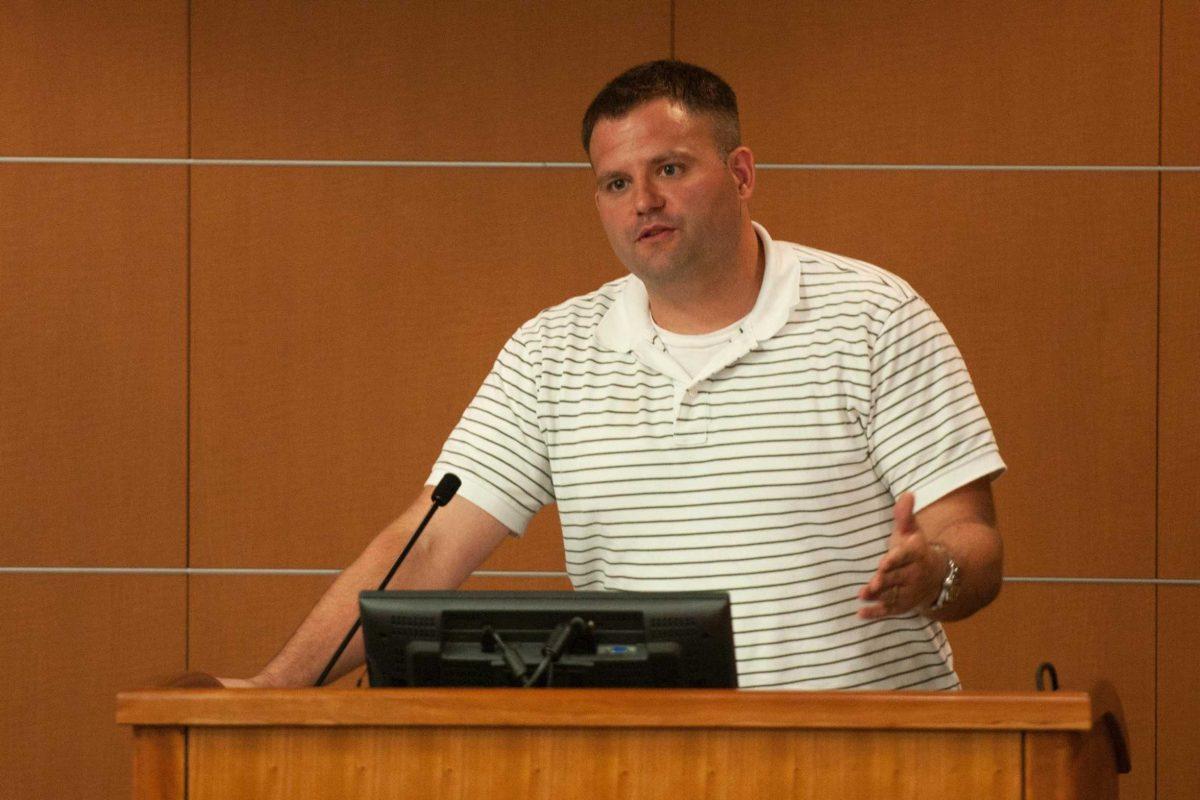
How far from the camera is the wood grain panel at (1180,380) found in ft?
11.3

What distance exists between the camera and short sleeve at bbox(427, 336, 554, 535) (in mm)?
2312

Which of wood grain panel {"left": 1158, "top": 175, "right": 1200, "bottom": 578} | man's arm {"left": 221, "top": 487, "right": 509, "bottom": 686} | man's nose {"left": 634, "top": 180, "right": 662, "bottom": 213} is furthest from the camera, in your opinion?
wood grain panel {"left": 1158, "top": 175, "right": 1200, "bottom": 578}

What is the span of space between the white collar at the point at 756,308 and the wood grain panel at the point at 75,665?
68.0 inches

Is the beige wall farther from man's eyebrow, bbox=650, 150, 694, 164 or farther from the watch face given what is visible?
the watch face

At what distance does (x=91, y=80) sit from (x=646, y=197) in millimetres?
1961

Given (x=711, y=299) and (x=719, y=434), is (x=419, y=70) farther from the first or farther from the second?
(x=719, y=434)

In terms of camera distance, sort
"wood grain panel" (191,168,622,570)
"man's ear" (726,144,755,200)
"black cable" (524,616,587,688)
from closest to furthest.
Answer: "black cable" (524,616,587,688), "man's ear" (726,144,755,200), "wood grain panel" (191,168,622,570)

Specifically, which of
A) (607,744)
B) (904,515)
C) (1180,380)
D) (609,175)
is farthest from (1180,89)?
(607,744)

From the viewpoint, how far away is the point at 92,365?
3582 millimetres

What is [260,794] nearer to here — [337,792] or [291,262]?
[337,792]

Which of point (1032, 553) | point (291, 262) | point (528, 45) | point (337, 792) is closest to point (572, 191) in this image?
point (528, 45)

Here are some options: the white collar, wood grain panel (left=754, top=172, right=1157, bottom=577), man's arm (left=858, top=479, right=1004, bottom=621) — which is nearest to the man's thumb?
man's arm (left=858, top=479, right=1004, bottom=621)

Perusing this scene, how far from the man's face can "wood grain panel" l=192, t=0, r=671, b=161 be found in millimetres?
1300

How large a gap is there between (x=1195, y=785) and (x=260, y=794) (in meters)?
2.77
